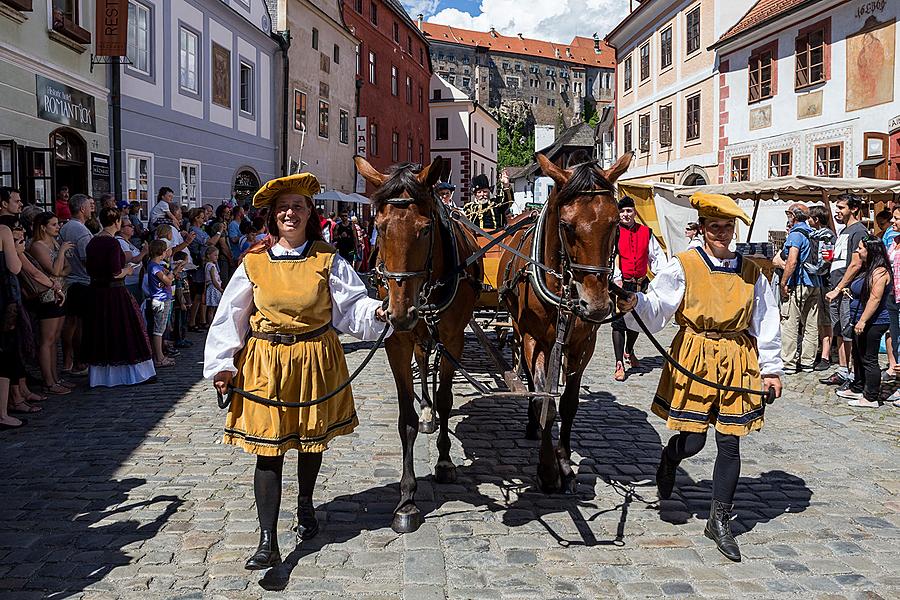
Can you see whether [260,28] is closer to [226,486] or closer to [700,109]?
[700,109]

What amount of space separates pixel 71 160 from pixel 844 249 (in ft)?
42.1

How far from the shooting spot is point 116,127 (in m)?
15.3

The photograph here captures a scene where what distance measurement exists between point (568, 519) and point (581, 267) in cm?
171

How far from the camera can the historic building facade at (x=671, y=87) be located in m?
25.2

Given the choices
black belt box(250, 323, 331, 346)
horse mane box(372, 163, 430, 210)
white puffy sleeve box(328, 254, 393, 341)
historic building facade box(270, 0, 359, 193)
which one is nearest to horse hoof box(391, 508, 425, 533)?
white puffy sleeve box(328, 254, 393, 341)

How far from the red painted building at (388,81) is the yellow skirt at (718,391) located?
1177 inches

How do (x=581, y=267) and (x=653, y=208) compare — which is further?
(x=653, y=208)

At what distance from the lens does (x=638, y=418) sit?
7477mm

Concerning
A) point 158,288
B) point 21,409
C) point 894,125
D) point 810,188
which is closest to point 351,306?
point 21,409

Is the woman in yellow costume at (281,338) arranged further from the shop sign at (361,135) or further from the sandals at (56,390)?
the shop sign at (361,135)

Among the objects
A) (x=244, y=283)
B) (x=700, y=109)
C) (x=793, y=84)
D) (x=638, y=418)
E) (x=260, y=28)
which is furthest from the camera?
(x=700, y=109)

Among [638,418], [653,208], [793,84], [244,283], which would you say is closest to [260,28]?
[653,208]

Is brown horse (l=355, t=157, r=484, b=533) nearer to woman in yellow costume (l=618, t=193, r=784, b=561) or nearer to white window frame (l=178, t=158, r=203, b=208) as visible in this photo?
woman in yellow costume (l=618, t=193, r=784, b=561)

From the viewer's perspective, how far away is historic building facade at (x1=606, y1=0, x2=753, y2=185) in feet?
82.6
